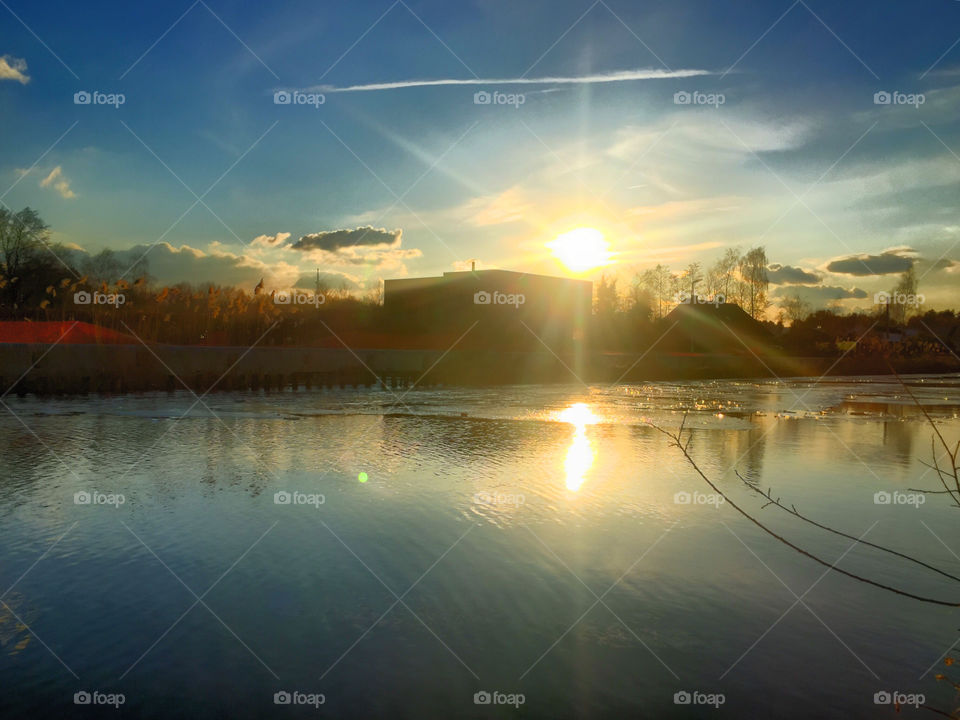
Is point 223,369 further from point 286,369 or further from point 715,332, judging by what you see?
point 715,332

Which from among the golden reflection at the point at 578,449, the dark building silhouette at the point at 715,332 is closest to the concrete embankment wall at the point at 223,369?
the golden reflection at the point at 578,449

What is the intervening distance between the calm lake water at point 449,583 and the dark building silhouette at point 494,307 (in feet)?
151

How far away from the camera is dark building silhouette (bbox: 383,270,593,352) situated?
195 feet

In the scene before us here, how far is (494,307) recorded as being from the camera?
2398 inches

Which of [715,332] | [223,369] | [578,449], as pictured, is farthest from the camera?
[715,332]

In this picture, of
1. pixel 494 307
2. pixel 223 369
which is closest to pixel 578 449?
pixel 223 369

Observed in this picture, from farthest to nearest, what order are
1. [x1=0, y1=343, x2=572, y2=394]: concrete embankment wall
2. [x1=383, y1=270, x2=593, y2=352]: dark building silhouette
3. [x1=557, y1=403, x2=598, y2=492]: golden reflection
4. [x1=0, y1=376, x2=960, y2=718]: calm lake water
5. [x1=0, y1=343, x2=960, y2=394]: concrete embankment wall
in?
[x1=383, y1=270, x2=593, y2=352]: dark building silhouette
[x1=0, y1=343, x2=960, y2=394]: concrete embankment wall
[x1=0, y1=343, x2=572, y2=394]: concrete embankment wall
[x1=557, y1=403, x2=598, y2=492]: golden reflection
[x1=0, y1=376, x2=960, y2=718]: calm lake water

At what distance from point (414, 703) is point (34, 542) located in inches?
183

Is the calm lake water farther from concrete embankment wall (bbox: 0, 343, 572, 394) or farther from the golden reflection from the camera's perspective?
concrete embankment wall (bbox: 0, 343, 572, 394)

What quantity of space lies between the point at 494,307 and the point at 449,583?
181 feet

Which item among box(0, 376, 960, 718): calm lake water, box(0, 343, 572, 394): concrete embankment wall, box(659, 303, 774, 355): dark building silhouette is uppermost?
box(659, 303, 774, 355): dark building silhouette

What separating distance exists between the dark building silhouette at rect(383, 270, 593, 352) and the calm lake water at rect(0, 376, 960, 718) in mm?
45951

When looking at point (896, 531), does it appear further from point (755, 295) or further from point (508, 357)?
point (755, 295)

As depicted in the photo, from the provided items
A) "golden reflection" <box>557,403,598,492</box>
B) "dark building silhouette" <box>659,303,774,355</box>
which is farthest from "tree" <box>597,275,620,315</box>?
"golden reflection" <box>557,403,598,492</box>
